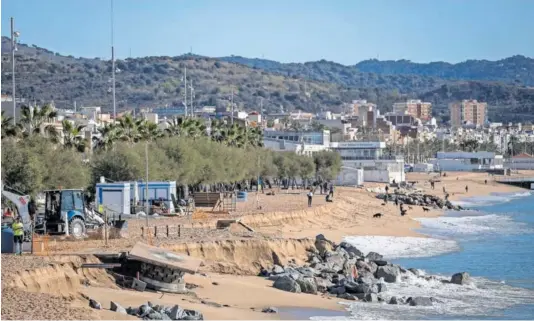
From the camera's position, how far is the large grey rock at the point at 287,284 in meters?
27.8

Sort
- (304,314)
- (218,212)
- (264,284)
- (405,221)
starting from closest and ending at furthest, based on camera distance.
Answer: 1. (304,314)
2. (264,284)
3. (218,212)
4. (405,221)

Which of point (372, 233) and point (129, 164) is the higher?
point (129, 164)

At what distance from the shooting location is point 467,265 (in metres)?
39.6

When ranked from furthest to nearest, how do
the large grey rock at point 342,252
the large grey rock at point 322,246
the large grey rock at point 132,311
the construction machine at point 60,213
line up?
the large grey rock at point 322,246, the large grey rock at point 342,252, the construction machine at point 60,213, the large grey rock at point 132,311

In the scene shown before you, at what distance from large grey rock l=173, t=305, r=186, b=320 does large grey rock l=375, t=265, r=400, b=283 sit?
1277 cm

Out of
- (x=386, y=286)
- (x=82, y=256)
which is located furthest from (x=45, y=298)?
(x=386, y=286)

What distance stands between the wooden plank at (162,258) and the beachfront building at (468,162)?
14641 centimetres

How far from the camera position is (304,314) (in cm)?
2458

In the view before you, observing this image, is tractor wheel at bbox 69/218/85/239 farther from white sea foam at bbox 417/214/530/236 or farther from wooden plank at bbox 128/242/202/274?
white sea foam at bbox 417/214/530/236

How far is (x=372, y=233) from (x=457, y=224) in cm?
1442

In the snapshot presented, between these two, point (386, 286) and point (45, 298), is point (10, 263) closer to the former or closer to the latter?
point (45, 298)

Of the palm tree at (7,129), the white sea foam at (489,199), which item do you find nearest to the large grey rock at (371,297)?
the palm tree at (7,129)

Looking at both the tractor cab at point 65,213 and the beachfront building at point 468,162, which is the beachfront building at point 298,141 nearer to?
the beachfront building at point 468,162

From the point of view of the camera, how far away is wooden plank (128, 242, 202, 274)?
24.0 meters
